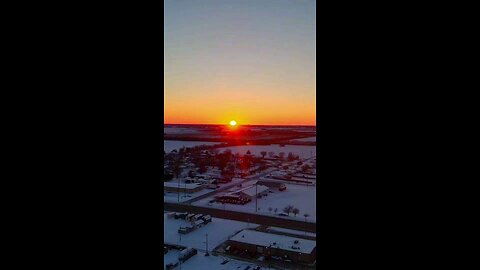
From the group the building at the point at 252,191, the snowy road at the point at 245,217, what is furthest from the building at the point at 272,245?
the building at the point at 252,191

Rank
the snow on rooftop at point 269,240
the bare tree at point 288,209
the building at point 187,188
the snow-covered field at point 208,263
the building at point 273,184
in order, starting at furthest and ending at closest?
the building at point 273,184 < the bare tree at point 288,209 < the building at point 187,188 < the snow on rooftop at point 269,240 < the snow-covered field at point 208,263

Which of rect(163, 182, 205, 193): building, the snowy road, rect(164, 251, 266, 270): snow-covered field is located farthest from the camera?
the snowy road

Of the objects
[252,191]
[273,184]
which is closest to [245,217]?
[252,191]

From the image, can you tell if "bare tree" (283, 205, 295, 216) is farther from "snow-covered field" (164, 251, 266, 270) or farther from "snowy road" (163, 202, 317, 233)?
"snow-covered field" (164, 251, 266, 270)

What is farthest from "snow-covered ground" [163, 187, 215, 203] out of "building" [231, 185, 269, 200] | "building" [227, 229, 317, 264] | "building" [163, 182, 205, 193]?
"building" [227, 229, 317, 264]

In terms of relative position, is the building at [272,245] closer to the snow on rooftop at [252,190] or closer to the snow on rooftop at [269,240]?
the snow on rooftop at [269,240]
